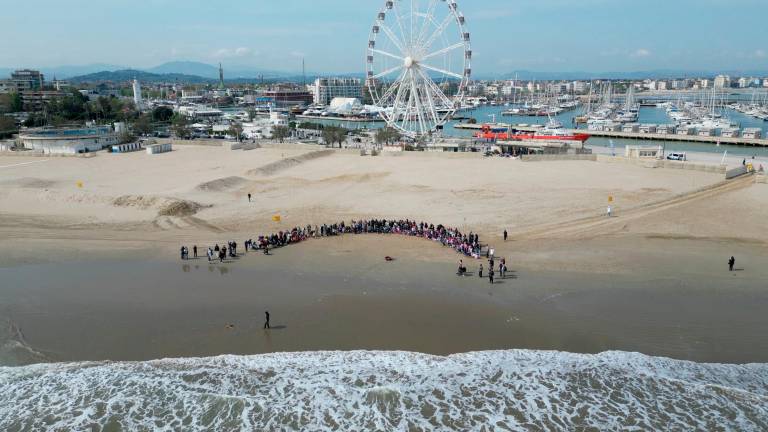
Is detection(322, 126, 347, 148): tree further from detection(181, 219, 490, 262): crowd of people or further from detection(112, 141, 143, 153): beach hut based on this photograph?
detection(181, 219, 490, 262): crowd of people

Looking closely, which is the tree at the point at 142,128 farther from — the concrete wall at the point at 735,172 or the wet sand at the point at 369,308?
the concrete wall at the point at 735,172

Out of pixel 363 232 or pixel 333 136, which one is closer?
pixel 363 232

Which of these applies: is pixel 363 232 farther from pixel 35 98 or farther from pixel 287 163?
pixel 35 98

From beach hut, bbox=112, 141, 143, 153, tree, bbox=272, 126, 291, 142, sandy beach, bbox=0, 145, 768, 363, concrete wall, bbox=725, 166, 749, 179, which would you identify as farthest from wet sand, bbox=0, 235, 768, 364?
tree, bbox=272, 126, 291, 142

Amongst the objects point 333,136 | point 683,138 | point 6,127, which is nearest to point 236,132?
point 333,136

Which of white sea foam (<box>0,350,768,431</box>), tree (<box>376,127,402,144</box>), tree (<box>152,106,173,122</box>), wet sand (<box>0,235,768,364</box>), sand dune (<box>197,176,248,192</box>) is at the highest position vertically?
tree (<box>152,106,173,122</box>)

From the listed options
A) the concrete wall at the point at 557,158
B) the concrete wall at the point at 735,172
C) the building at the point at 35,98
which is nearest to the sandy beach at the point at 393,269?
the concrete wall at the point at 735,172
